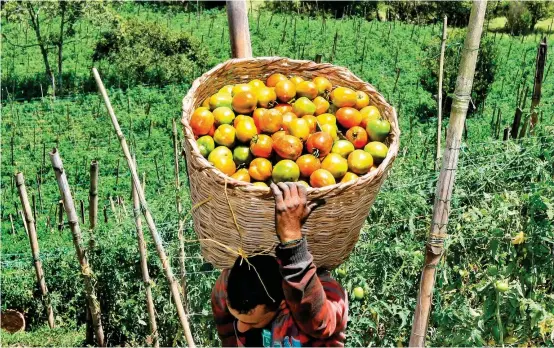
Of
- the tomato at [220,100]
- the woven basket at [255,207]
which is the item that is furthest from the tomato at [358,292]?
the tomato at [220,100]

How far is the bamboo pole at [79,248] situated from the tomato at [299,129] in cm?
168

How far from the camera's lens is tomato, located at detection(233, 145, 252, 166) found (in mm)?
2119

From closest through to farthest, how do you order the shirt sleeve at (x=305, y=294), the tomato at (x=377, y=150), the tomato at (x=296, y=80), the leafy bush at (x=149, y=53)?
the shirt sleeve at (x=305, y=294)
the tomato at (x=377, y=150)
the tomato at (x=296, y=80)
the leafy bush at (x=149, y=53)

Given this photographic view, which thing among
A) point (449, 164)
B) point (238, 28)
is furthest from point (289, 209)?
point (238, 28)

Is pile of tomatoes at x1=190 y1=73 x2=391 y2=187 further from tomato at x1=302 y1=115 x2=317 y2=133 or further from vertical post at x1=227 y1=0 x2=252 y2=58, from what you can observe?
vertical post at x1=227 y1=0 x2=252 y2=58

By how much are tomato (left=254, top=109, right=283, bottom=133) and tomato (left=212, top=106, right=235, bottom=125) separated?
0.27 ft

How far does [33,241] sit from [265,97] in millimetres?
3264

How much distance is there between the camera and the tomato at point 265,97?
86.9 inches

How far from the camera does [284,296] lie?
196 cm

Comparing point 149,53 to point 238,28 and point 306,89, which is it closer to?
point 238,28

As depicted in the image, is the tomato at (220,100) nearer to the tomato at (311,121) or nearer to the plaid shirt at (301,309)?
the tomato at (311,121)

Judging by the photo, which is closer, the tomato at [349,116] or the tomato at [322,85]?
the tomato at [349,116]

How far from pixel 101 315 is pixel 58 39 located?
25.4ft

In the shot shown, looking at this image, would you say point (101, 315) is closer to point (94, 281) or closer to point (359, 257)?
point (94, 281)
